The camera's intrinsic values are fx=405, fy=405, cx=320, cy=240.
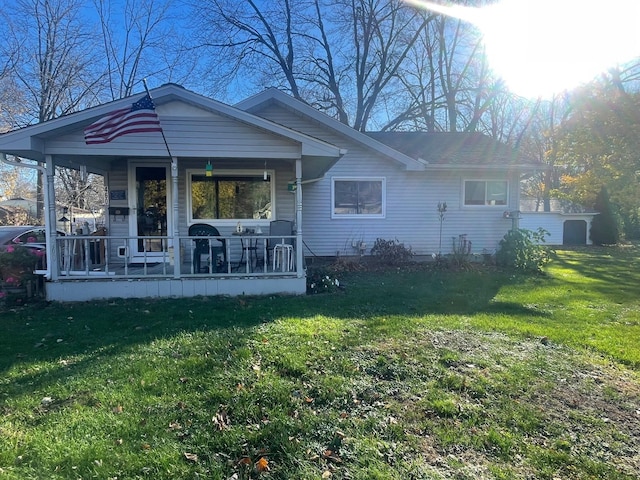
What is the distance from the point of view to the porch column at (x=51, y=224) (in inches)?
265

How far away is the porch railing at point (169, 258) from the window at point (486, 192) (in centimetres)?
604

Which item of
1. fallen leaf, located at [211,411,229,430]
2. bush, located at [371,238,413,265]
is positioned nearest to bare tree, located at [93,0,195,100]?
bush, located at [371,238,413,265]

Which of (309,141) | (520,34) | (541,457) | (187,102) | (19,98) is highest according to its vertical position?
(520,34)

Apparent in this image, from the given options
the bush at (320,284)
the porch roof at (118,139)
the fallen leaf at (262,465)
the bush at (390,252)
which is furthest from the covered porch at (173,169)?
the fallen leaf at (262,465)

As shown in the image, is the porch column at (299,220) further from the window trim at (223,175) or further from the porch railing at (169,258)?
the window trim at (223,175)

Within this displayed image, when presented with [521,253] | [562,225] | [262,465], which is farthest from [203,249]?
[562,225]

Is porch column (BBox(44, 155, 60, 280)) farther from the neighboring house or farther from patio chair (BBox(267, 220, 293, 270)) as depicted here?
the neighboring house

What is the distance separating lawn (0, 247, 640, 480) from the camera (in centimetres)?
261

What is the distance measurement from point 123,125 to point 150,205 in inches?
153

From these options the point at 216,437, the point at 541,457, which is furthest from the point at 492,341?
the point at 216,437

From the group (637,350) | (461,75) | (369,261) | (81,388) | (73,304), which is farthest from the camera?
(461,75)

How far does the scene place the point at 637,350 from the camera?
185 inches

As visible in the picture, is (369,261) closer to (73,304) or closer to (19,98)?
(73,304)

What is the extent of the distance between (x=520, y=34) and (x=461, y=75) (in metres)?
6.44
